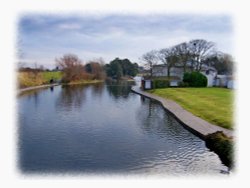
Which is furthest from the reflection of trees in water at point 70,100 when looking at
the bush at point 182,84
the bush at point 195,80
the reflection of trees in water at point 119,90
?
the bush at point 195,80

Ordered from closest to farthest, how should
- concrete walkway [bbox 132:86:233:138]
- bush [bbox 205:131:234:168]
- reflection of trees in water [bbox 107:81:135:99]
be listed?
bush [bbox 205:131:234:168]
concrete walkway [bbox 132:86:233:138]
reflection of trees in water [bbox 107:81:135:99]

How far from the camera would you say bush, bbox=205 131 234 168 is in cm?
645

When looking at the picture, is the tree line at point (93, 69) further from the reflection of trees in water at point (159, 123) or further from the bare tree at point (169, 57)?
the reflection of trees in water at point (159, 123)

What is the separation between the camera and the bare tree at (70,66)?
4162 centimetres

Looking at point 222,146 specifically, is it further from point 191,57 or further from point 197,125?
point 191,57

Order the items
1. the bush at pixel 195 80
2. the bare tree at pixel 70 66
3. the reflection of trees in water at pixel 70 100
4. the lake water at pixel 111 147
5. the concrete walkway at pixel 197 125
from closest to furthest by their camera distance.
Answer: the lake water at pixel 111 147, the concrete walkway at pixel 197 125, the reflection of trees in water at pixel 70 100, the bush at pixel 195 80, the bare tree at pixel 70 66

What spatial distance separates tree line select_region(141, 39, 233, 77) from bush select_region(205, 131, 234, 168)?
92.2ft

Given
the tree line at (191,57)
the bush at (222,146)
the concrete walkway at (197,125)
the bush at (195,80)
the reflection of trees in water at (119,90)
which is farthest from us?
the tree line at (191,57)

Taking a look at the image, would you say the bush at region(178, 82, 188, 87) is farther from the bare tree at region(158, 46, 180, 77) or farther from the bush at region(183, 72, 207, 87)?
the bare tree at region(158, 46, 180, 77)

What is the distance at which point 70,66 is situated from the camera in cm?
4162

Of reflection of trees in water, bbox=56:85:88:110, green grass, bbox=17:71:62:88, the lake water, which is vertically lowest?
the lake water

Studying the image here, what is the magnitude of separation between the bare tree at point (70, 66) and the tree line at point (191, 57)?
1041cm

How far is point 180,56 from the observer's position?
119 ft

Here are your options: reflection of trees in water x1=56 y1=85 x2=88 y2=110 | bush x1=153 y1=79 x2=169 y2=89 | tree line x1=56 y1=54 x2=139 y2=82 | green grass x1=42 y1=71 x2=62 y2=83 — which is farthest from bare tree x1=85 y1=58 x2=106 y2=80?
reflection of trees in water x1=56 y1=85 x2=88 y2=110
